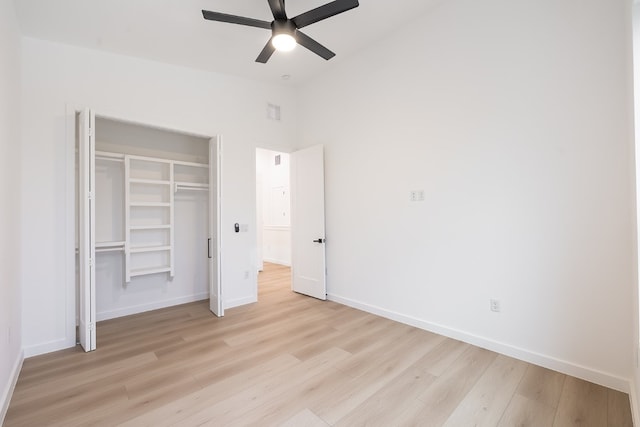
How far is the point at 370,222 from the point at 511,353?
1936 millimetres

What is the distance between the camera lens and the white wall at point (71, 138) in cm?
285

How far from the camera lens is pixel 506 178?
2.57 meters

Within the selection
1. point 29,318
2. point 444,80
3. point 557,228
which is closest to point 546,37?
point 444,80

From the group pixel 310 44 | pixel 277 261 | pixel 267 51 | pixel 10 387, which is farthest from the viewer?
pixel 277 261

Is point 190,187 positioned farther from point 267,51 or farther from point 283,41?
point 283,41

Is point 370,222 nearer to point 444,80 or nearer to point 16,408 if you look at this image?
point 444,80

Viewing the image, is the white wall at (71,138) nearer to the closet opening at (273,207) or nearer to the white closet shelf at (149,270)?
the white closet shelf at (149,270)

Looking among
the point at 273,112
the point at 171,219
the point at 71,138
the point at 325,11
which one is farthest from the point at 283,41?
the point at 171,219

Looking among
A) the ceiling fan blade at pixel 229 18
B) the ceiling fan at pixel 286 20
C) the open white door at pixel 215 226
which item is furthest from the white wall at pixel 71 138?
the ceiling fan blade at pixel 229 18

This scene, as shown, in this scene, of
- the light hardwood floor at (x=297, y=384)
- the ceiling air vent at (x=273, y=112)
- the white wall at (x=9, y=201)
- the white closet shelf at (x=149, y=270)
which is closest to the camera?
the light hardwood floor at (x=297, y=384)

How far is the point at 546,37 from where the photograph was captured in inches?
92.6

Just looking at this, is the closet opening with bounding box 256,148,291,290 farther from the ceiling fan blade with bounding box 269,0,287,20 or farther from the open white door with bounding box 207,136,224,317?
the ceiling fan blade with bounding box 269,0,287,20

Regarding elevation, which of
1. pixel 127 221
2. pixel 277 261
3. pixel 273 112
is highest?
pixel 273 112

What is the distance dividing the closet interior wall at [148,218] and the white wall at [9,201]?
3.12 ft
